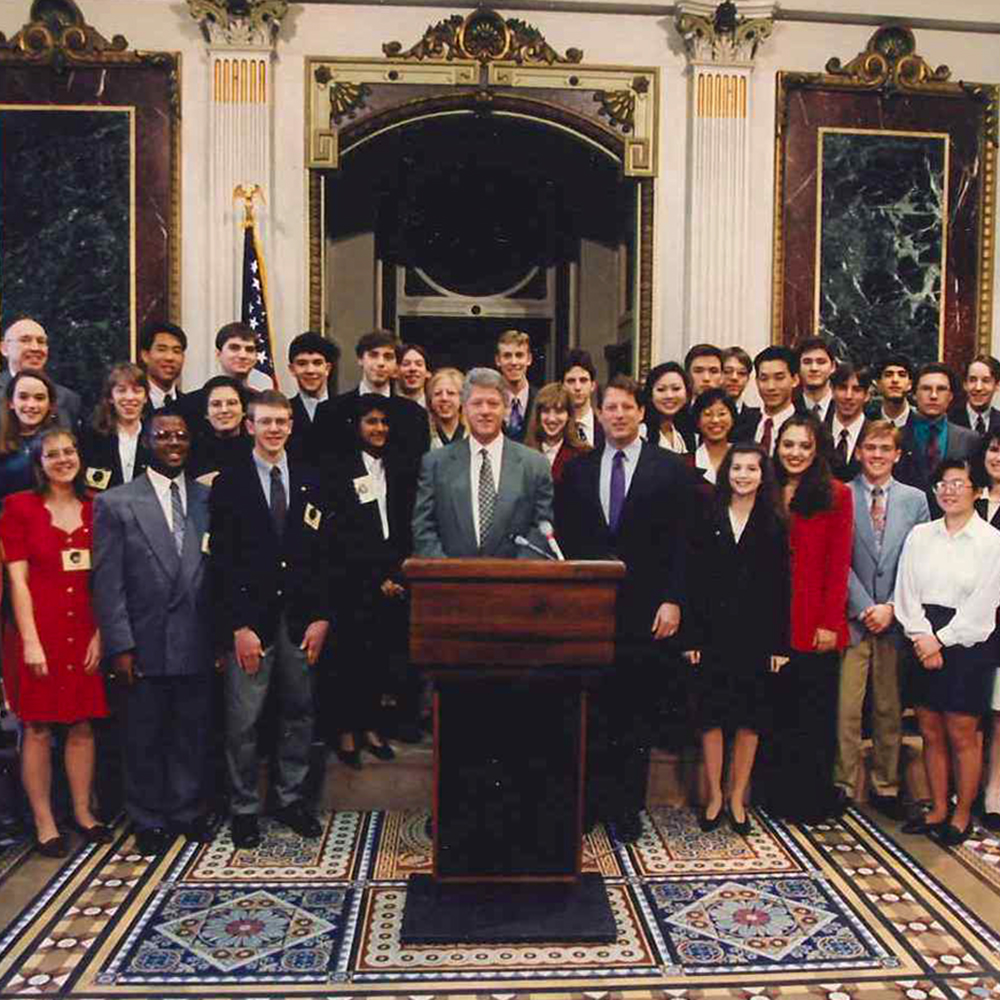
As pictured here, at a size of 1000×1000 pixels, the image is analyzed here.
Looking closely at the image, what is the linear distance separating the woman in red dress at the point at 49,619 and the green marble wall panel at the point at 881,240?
4666 millimetres

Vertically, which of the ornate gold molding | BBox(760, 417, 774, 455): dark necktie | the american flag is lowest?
BBox(760, 417, 774, 455): dark necktie

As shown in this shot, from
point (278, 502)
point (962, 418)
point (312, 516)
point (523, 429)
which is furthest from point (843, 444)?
point (278, 502)

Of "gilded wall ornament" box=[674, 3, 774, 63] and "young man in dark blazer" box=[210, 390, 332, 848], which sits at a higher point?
"gilded wall ornament" box=[674, 3, 774, 63]

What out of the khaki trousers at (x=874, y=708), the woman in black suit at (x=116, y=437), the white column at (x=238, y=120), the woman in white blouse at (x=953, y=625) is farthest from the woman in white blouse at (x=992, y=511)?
the white column at (x=238, y=120)

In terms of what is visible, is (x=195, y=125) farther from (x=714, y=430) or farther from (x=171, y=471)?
(x=714, y=430)

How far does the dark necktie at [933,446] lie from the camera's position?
4535 millimetres

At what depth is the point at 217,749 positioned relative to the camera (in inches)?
162

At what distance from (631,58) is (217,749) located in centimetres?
476

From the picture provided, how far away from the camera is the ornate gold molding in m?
6.25

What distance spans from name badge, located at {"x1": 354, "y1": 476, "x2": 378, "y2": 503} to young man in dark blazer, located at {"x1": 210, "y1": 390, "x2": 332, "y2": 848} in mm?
169

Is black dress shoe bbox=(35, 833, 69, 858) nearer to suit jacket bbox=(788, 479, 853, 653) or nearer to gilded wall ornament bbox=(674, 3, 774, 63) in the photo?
suit jacket bbox=(788, 479, 853, 653)

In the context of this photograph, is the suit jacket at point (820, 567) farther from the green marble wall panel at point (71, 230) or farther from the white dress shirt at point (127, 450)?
the green marble wall panel at point (71, 230)

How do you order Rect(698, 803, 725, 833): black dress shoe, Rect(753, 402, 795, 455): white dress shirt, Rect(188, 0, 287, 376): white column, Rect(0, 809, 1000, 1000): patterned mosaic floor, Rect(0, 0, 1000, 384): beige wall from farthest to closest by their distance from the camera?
Rect(0, 0, 1000, 384): beige wall → Rect(188, 0, 287, 376): white column → Rect(753, 402, 795, 455): white dress shirt → Rect(698, 803, 725, 833): black dress shoe → Rect(0, 809, 1000, 1000): patterned mosaic floor

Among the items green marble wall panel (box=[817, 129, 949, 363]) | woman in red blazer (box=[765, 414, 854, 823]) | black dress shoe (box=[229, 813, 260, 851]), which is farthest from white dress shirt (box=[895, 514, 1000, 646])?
green marble wall panel (box=[817, 129, 949, 363])
